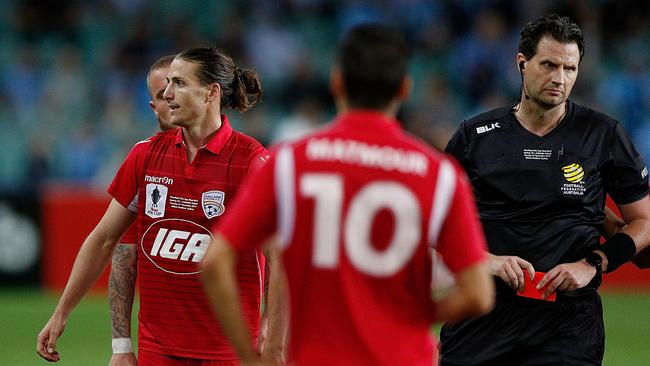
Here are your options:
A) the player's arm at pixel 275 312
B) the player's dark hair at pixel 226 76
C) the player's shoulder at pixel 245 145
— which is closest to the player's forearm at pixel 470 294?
the player's arm at pixel 275 312

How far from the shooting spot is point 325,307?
388cm

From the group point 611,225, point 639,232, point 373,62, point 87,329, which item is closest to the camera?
point 373,62

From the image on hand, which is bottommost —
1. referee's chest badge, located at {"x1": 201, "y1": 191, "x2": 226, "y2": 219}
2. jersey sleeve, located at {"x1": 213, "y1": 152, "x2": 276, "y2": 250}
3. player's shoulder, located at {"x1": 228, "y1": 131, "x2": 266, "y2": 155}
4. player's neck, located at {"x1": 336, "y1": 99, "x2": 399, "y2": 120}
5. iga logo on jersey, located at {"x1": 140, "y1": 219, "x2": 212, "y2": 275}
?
iga logo on jersey, located at {"x1": 140, "y1": 219, "x2": 212, "y2": 275}

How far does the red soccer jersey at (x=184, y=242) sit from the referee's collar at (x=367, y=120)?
81.4 inches

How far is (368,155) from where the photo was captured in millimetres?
3861

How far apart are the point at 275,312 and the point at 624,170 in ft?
6.27

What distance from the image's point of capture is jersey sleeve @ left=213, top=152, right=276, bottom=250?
386cm

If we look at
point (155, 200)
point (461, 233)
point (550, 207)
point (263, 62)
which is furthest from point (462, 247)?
point (263, 62)

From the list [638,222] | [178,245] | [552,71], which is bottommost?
[178,245]

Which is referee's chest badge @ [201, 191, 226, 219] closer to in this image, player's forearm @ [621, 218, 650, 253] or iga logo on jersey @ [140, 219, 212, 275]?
iga logo on jersey @ [140, 219, 212, 275]

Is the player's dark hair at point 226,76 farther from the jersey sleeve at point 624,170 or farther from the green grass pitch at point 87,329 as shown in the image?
the green grass pitch at point 87,329

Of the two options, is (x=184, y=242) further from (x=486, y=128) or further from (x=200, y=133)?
(x=486, y=128)

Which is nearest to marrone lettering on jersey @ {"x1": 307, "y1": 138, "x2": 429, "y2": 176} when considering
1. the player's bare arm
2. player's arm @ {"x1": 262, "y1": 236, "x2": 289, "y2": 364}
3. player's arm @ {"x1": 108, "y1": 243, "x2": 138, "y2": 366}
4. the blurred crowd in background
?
player's arm @ {"x1": 262, "y1": 236, "x2": 289, "y2": 364}

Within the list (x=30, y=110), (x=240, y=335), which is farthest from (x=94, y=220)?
(x=240, y=335)
